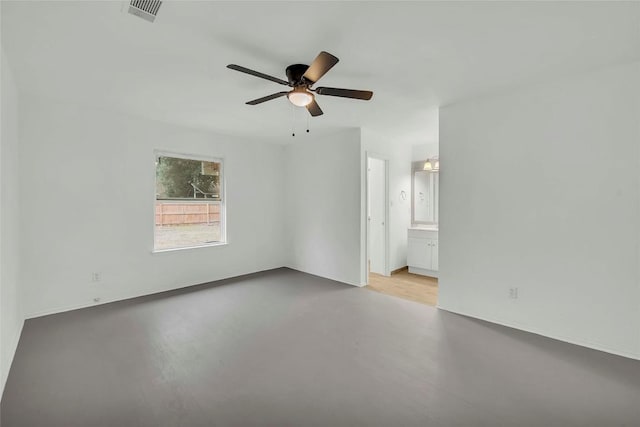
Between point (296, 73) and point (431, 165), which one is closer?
point (296, 73)

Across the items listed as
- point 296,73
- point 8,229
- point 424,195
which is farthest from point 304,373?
point 424,195

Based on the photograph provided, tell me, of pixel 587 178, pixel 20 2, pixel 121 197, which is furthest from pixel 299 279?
pixel 20 2

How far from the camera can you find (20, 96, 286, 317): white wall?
323cm

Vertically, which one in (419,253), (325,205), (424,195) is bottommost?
(419,253)

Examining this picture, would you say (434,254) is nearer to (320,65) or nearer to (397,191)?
(397,191)

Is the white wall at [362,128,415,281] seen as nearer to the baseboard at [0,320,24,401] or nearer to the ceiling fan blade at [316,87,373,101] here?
the ceiling fan blade at [316,87,373,101]

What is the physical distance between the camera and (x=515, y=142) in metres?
2.96

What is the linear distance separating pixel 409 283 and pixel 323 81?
11.2 feet

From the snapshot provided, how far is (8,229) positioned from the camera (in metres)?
2.46

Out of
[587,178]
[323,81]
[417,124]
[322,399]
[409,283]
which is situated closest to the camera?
[322,399]

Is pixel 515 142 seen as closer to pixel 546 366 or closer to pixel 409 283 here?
pixel 546 366

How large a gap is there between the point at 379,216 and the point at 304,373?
3.44 meters

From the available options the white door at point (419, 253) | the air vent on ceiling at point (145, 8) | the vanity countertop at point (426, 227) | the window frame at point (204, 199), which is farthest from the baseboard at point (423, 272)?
the air vent on ceiling at point (145, 8)

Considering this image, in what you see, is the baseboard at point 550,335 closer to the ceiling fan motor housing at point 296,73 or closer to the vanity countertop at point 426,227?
the vanity countertop at point 426,227
